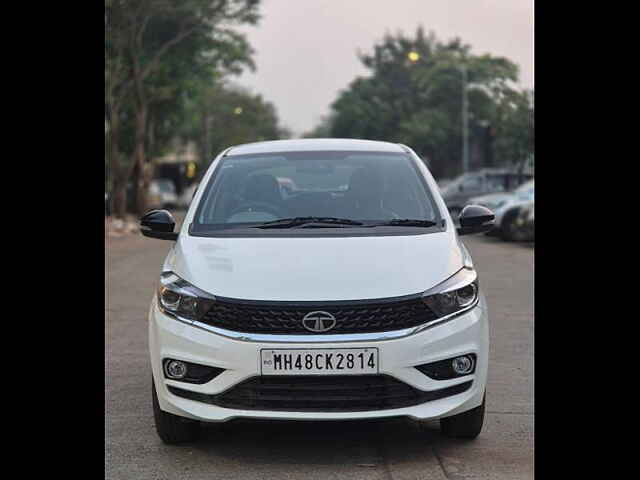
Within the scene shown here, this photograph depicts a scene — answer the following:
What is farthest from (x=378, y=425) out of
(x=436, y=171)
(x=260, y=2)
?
(x=436, y=171)

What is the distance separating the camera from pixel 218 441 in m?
5.19

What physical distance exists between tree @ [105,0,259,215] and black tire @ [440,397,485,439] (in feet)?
73.8

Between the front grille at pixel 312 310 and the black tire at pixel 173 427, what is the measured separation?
2.27 feet

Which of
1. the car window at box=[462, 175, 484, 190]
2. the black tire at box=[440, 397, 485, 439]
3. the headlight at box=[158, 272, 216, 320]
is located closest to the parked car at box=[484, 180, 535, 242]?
the car window at box=[462, 175, 484, 190]

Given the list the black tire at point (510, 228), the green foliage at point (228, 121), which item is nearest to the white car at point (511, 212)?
the black tire at point (510, 228)

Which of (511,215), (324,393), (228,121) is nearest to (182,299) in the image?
(324,393)

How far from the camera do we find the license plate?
4.45 meters

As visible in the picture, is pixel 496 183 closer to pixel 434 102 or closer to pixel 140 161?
pixel 140 161

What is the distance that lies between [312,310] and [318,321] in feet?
0.19

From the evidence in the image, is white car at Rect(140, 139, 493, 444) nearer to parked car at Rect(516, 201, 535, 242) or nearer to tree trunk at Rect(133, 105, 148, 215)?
parked car at Rect(516, 201, 535, 242)

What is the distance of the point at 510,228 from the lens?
21500 millimetres

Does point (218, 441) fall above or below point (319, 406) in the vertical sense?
below
